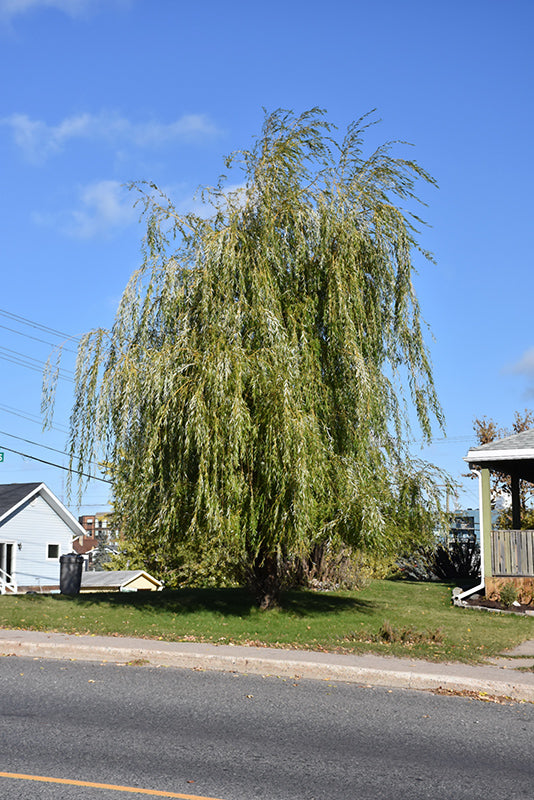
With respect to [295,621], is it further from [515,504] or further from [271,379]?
[515,504]

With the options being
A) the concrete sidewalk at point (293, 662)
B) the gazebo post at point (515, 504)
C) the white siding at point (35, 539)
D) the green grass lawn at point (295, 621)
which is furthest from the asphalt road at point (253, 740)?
the white siding at point (35, 539)

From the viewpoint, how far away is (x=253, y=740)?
21.7ft

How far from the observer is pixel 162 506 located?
13617 mm

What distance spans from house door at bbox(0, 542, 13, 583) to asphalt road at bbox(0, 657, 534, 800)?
28.4 m

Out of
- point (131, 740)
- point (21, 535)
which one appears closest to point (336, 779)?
point (131, 740)

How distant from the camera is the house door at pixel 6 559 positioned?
1419 inches

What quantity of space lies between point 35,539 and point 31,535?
1.16 feet

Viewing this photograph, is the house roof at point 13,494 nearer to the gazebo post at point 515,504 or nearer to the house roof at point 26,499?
the house roof at point 26,499

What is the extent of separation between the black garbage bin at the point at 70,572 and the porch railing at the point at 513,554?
1204cm

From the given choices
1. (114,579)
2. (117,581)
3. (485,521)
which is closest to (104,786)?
(485,521)

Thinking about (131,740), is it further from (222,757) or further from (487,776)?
(487,776)

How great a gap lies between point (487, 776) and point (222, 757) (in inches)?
81.8

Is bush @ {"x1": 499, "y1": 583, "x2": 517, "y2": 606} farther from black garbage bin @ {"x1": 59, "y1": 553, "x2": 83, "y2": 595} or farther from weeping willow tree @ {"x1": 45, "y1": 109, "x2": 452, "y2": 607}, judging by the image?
black garbage bin @ {"x1": 59, "y1": 553, "x2": 83, "y2": 595}

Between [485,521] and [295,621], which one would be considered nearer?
[295,621]
